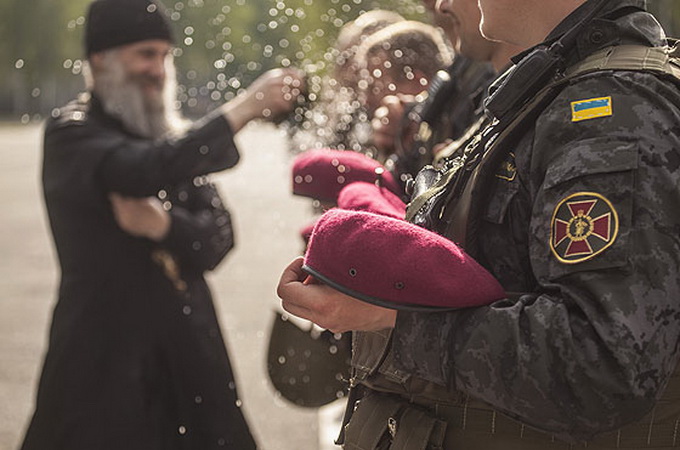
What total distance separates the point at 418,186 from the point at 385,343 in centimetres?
33

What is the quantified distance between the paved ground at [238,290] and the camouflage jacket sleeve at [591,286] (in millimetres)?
2420

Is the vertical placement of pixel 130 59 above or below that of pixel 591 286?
below

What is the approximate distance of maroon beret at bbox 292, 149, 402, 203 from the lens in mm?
2234

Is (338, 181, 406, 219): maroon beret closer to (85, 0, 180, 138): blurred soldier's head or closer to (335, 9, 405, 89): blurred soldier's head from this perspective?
(335, 9, 405, 89): blurred soldier's head

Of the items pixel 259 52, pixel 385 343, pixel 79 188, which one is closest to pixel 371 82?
pixel 259 52


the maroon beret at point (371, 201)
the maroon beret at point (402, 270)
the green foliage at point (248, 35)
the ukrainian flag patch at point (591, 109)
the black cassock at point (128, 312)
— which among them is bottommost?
the black cassock at point (128, 312)

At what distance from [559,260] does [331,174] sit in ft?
3.40

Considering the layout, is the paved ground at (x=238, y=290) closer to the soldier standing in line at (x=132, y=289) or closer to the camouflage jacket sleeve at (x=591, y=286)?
the soldier standing in line at (x=132, y=289)

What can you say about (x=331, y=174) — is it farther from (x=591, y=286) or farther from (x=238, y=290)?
(x=238, y=290)

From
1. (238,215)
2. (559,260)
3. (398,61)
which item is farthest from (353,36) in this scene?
(238,215)

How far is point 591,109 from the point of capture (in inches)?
52.9

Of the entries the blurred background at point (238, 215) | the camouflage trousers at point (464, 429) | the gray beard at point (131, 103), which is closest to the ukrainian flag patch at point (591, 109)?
the camouflage trousers at point (464, 429)

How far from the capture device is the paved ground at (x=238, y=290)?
515cm

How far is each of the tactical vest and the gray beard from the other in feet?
7.86
